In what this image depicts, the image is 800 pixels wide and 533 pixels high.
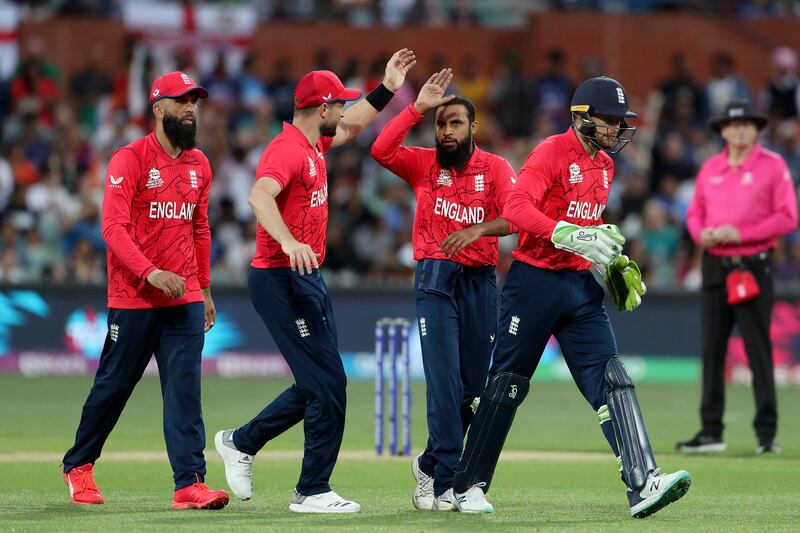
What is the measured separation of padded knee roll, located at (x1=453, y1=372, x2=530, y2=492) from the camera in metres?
8.46

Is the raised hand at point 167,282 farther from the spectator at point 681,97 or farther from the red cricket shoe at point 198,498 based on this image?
the spectator at point 681,97

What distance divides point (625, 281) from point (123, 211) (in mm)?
3026

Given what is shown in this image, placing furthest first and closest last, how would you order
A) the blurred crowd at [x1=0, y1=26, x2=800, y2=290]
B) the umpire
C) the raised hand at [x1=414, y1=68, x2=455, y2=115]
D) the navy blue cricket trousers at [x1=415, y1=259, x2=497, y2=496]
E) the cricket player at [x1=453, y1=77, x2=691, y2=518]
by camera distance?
the blurred crowd at [x1=0, y1=26, x2=800, y2=290]
the umpire
the raised hand at [x1=414, y1=68, x2=455, y2=115]
the navy blue cricket trousers at [x1=415, y1=259, x2=497, y2=496]
the cricket player at [x1=453, y1=77, x2=691, y2=518]

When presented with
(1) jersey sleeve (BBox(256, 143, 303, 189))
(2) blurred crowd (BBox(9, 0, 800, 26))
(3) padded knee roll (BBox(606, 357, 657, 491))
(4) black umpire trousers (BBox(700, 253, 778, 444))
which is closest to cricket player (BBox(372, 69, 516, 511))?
(1) jersey sleeve (BBox(256, 143, 303, 189))

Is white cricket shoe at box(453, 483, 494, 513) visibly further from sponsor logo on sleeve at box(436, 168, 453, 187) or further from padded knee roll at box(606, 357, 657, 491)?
sponsor logo on sleeve at box(436, 168, 453, 187)

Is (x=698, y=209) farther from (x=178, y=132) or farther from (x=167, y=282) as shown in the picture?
(x=167, y=282)

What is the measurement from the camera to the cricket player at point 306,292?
27.7 ft

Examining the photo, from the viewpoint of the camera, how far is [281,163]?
8.39 meters

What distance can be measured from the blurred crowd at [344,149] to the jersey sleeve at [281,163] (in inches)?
421

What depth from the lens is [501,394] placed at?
27.7ft

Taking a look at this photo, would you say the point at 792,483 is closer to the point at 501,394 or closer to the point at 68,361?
the point at 501,394

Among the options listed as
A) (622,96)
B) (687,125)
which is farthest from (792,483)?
(687,125)

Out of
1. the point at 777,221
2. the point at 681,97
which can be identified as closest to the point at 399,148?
the point at 777,221

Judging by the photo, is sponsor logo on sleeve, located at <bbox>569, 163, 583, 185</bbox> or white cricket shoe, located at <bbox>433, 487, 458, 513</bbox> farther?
white cricket shoe, located at <bbox>433, 487, 458, 513</bbox>
